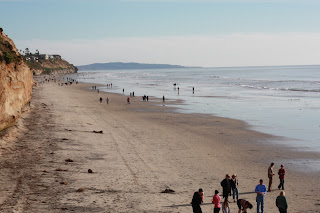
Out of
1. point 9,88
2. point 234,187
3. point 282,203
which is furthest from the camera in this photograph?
point 9,88

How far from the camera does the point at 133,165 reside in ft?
67.5

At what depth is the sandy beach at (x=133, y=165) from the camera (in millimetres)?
14906

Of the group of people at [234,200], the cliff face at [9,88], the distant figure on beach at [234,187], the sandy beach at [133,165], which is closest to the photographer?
the group of people at [234,200]

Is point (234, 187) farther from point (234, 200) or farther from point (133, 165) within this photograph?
point (133, 165)

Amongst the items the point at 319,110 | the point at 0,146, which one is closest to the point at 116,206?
the point at 0,146

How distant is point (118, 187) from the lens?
1661 cm

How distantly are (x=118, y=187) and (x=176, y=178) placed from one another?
11.0 feet

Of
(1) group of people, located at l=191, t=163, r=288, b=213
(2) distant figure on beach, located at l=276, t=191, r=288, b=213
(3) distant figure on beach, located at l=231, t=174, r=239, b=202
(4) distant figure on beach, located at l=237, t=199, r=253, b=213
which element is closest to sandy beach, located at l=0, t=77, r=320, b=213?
(3) distant figure on beach, located at l=231, t=174, r=239, b=202

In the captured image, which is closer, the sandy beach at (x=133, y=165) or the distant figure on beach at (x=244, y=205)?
the distant figure on beach at (x=244, y=205)

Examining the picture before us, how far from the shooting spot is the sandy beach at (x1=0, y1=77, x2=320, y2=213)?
48.9ft

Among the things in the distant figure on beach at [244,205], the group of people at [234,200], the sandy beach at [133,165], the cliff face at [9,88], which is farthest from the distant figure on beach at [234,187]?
the cliff face at [9,88]

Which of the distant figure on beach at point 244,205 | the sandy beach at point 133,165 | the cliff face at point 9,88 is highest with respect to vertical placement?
the cliff face at point 9,88

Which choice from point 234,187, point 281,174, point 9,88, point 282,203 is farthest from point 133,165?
point 9,88

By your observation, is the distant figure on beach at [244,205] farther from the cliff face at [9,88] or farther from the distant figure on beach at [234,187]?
the cliff face at [9,88]
